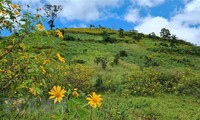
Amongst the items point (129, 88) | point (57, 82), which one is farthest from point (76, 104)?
point (129, 88)

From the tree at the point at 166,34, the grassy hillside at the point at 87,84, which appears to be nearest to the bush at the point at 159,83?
the grassy hillside at the point at 87,84

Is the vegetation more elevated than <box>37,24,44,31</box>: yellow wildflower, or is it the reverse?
<box>37,24,44,31</box>: yellow wildflower

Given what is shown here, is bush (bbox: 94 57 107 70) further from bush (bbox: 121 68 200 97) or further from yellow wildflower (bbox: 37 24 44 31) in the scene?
yellow wildflower (bbox: 37 24 44 31)

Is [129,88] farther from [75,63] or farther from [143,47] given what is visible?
[143,47]

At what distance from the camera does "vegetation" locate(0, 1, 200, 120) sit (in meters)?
3.46

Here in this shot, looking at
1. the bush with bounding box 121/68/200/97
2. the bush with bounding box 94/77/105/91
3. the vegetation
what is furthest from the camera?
the bush with bounding box 94/77/105/91

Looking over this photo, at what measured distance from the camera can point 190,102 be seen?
1399 cm

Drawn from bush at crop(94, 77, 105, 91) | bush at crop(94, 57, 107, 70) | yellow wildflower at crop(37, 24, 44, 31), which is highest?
yellow wildflower at crop(37, 24, 44, 31)

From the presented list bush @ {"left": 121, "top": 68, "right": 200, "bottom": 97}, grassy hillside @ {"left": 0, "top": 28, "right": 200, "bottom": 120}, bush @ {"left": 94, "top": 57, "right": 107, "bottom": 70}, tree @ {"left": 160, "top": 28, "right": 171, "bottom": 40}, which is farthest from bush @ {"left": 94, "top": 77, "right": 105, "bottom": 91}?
tree @ {"left": 160, "top": 28, "right": 171, "bottom": 40}

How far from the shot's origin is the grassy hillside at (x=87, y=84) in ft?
11.7

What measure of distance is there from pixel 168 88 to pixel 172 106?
344cm

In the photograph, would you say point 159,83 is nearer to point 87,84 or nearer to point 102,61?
point 87,84

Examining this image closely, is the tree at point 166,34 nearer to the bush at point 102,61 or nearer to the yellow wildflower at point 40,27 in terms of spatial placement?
the bush at point 102,61

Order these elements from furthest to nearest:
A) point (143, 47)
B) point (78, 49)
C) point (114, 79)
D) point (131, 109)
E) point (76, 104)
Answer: point (143, 47) → point (78, 49) → point (114, 79) → point (131, 109) → point (76, 104)
